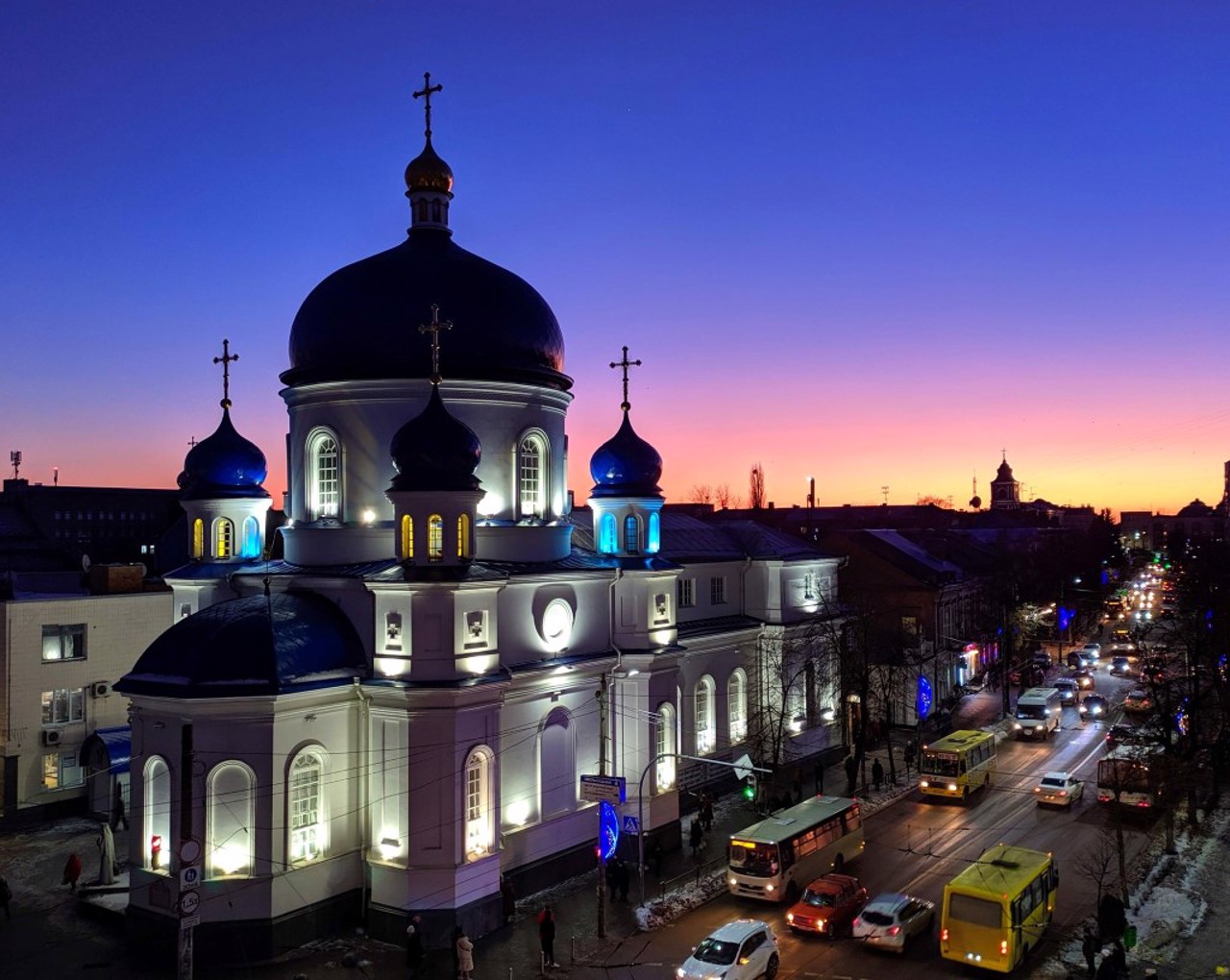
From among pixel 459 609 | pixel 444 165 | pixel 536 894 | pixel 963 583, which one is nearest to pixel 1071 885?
pixel 536 894

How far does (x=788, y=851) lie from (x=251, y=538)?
19445 millimetres

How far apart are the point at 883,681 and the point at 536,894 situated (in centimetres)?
2370

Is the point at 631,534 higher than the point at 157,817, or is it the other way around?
the point at 631,534

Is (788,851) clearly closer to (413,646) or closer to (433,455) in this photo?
(413,646)

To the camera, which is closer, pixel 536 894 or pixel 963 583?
pixel 536 894

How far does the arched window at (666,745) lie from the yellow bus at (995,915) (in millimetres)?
10588

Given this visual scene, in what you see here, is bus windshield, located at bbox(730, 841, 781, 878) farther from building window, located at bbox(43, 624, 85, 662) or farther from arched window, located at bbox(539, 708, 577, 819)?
building window, located at bbox(43, 624, 85, 662)

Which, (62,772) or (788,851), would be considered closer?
(788,851)

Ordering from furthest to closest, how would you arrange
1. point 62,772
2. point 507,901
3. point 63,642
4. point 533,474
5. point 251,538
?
point 63,642
point 62,772
point 251,538
point 533,474
point 507,901

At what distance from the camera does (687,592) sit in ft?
131

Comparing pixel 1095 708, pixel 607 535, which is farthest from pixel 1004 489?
pixel 607 535

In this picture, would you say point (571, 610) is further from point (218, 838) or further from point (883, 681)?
point (883, 681)

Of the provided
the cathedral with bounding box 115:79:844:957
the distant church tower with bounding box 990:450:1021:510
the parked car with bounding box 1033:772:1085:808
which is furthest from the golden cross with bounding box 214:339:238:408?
the distant church tower with bounding box 990:450:1021:510

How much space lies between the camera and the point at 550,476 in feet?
102
